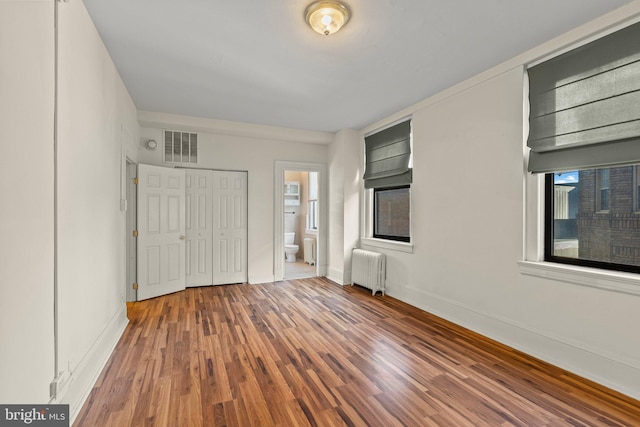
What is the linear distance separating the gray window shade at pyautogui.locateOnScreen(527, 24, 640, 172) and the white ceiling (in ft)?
0.86

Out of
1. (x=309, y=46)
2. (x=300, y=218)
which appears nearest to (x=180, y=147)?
(x=309, y=46)

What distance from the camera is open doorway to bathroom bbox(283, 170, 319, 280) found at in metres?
7.21

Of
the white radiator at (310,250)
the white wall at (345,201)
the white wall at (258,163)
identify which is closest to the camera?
the white wall at (258,163)

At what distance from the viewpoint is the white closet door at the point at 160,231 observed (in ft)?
13.9

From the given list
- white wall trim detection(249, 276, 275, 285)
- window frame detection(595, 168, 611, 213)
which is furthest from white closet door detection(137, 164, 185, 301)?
Result: window frame detection(595, 168, 611, 213)

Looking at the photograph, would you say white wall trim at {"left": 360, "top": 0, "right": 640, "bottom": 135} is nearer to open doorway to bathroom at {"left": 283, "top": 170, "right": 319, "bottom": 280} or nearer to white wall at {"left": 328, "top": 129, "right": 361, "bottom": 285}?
white wall at {"left": 328, "top": 129, "right": 361, "bottom": 285}

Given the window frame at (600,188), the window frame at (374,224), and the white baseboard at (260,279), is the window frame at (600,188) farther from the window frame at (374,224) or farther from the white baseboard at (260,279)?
the white baseboard at (260,279)

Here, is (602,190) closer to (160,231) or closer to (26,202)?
(26,202)

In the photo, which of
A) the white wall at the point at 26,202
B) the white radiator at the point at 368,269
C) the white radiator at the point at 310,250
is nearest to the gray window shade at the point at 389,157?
the white radiator at the point at 368,269

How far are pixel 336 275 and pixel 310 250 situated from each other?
6.02 feet

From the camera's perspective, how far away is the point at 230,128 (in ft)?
15.7

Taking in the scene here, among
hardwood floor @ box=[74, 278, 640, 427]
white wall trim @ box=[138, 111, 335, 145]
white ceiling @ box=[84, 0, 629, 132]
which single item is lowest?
hardwood floor @ box=[74, 278, 640, 427]

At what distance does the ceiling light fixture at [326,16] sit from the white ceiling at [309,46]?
6 cm

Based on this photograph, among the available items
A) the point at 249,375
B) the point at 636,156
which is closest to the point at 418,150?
the point at 636,156
